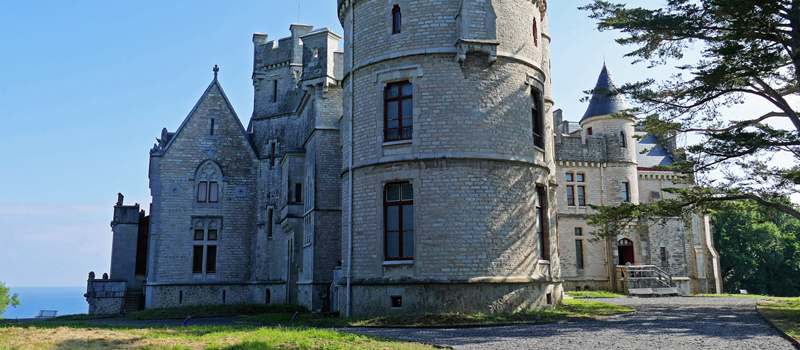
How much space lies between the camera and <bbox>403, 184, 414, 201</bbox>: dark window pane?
16219mm

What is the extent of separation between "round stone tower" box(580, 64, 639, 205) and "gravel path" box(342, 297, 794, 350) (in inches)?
845

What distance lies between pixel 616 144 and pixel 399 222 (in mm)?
23894

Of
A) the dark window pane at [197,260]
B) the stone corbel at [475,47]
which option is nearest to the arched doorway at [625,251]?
the stone corbel at [475,47]

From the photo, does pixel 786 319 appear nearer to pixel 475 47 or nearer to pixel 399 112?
pixel 475 47

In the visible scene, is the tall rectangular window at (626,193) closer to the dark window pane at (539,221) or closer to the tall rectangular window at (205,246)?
the dark window pane at (539,221)

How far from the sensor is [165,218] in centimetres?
2880

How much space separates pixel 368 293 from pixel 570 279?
69.1 feet

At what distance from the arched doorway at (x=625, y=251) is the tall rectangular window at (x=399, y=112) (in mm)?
23761

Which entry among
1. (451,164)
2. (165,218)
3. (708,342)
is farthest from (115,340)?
(165,218)

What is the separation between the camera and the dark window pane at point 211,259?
29.4 meters

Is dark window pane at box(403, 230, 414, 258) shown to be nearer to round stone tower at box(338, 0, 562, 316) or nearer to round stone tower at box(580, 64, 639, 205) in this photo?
round stone tower at box(338, 0, 562, 316)

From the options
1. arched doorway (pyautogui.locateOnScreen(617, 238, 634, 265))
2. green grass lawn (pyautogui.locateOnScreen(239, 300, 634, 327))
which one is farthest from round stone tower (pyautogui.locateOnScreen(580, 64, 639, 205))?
green grass lawn (pyautogui.locateOnScreen(239, 300, 634, 327))

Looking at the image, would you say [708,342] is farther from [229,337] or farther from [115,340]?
[115,340]

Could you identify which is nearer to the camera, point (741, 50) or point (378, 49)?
point (741, 50)
